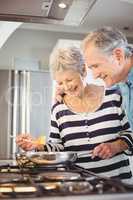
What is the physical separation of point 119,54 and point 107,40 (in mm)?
133

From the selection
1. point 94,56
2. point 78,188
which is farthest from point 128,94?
point 78,188

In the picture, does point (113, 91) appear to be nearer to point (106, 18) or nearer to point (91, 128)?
point (91, 128)

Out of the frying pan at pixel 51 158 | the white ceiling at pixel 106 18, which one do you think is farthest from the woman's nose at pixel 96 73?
the frying pan at pixel 51 158

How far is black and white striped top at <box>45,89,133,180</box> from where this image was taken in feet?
5.88

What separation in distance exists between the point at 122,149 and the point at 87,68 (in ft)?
2.60

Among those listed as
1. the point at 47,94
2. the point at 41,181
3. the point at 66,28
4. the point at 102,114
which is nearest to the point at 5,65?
the point at 47,94

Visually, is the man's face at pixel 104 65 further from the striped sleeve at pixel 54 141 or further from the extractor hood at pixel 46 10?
the extractor hood at pixel 46 10

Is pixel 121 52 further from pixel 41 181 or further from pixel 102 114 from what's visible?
pixel 41 181

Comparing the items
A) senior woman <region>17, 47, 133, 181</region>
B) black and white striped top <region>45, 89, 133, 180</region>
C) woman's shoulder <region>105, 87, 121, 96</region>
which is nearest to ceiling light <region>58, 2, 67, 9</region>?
senior woman <region>17, 47, 133, 181</region>

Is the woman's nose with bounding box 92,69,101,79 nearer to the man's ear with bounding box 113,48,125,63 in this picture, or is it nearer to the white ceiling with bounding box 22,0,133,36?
the man's ear with bounding box 113,48,125,63

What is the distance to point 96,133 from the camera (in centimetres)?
189

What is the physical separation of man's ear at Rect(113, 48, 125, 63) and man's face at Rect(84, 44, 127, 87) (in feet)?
0.05

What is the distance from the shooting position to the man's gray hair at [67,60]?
2.36 meters

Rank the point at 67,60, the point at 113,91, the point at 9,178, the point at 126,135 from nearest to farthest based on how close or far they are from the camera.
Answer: the point at 9,178 < the point at 126,135 < the point at 113,91 < the point at 67,60
